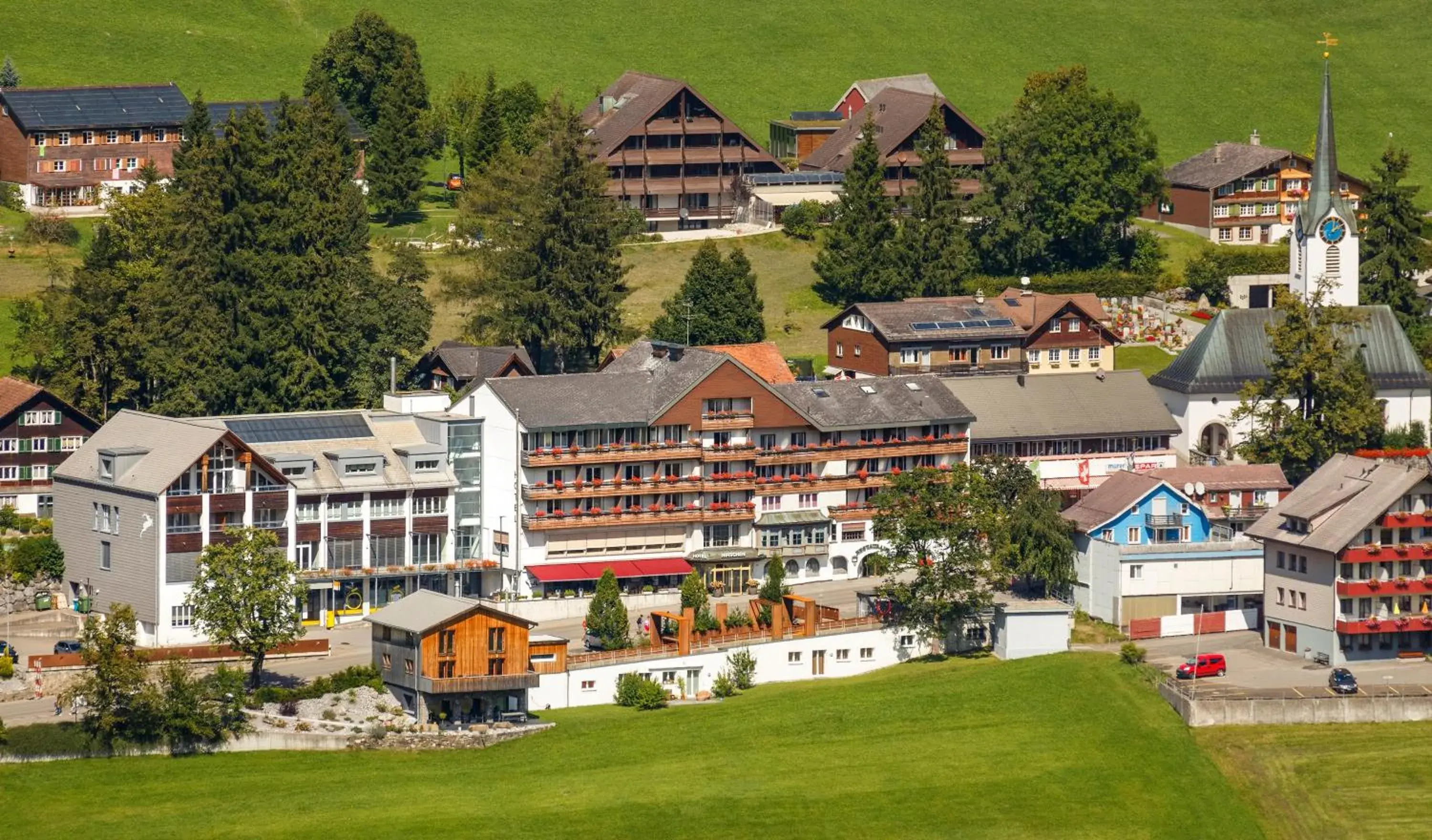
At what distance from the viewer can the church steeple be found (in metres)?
172

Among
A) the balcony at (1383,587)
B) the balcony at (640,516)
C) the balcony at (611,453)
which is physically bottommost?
the balcony at (1383,587)

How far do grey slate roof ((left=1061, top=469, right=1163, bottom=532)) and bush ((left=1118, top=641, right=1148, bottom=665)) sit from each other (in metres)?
9.45

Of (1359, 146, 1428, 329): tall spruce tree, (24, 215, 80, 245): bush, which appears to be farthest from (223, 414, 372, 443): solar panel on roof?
(1359, 146, 1428, 329): tall spruce tree

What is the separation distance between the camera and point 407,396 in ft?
490

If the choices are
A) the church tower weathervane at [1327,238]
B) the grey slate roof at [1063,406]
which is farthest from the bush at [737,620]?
the church tower weathervane at [1327,238]

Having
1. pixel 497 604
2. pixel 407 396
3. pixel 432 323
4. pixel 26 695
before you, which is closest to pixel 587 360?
pixel 432 323

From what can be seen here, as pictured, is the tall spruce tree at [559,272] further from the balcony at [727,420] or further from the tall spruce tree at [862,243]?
the balcony at [727,420]

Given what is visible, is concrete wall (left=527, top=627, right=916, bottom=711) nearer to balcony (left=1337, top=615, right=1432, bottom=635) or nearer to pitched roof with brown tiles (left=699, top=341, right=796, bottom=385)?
balcony (left=1337, top=615, right=1432, bottom=635)

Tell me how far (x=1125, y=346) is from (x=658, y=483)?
49.2m

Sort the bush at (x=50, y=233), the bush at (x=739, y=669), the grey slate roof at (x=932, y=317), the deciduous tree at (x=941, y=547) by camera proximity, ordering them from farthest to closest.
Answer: the bush at (x=50, y=233)
the grey slate roof at (x=932, y=317)
the deciduous tree at (x=941, y=547)
the bush at (x=739, y=669)

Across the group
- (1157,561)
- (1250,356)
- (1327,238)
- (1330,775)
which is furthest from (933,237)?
(1330,775)

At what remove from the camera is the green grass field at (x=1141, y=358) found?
589ft

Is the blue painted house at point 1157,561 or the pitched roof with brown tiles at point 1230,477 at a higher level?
the pitched roof with brown tiles at point 1230,477

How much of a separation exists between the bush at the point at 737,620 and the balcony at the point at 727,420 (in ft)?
44.5
